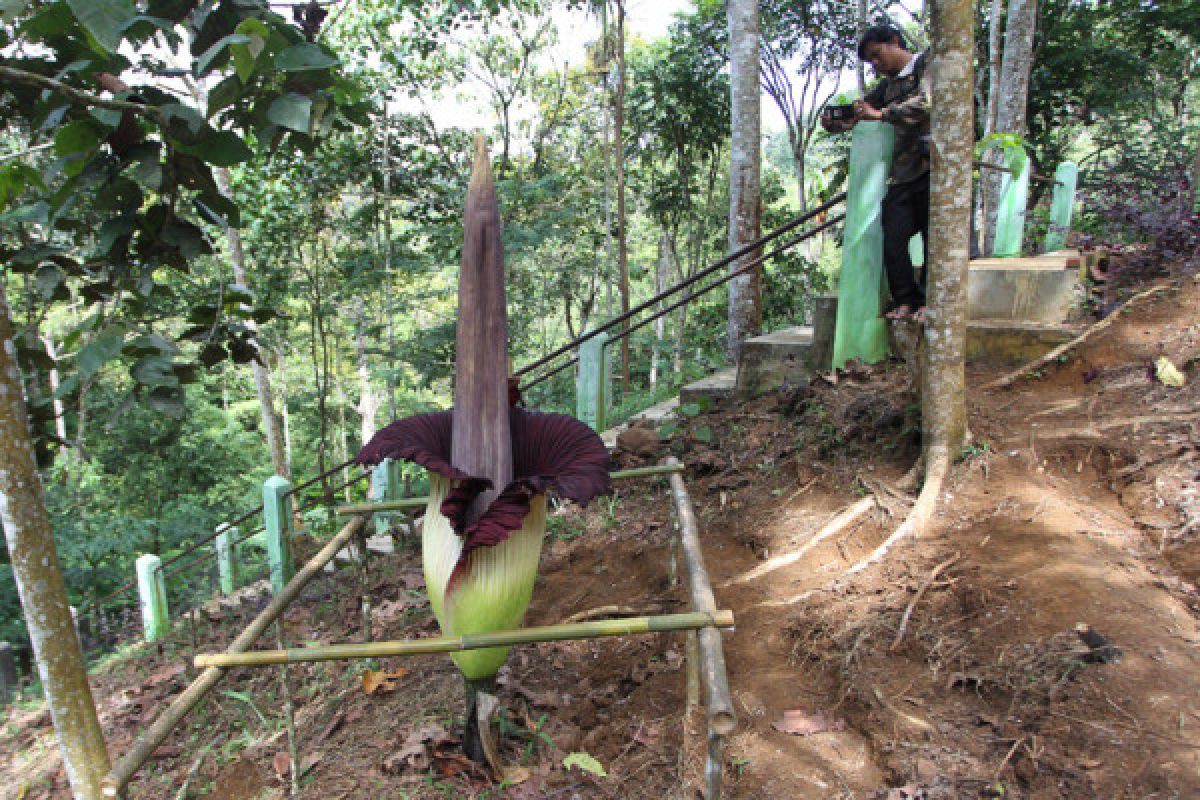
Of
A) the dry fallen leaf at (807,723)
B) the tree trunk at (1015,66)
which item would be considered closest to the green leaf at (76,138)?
the dry fallen leaf at (807,723)

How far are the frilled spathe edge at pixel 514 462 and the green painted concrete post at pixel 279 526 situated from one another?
1751mm

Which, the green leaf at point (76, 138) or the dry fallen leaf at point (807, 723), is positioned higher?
the green leaf at point (76, 138)

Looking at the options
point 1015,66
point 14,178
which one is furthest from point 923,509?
point 1015,66

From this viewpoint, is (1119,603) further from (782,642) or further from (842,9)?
(842,9)

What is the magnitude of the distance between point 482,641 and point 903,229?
2.80 metres

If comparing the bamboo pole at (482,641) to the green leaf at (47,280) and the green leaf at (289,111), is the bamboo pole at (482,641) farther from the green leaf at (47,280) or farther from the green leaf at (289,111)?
the green leaf at (289,111)

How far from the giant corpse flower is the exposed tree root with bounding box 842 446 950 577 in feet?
4.15

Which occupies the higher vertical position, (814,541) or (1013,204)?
(1013,204)

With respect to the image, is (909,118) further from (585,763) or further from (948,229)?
(585,763)

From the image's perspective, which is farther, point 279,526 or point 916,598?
point 279,526

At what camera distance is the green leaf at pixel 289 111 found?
108cm

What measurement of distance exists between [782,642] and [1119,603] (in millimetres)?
925

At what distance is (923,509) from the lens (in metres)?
2.42

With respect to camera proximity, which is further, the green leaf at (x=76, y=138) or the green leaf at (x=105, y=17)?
the green leaf at (x=76, y=138)
